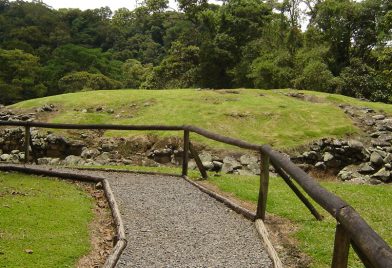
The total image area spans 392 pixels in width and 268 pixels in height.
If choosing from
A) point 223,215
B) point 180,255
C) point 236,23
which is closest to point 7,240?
point 180,255

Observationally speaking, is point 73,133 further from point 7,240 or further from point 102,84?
point 102,84

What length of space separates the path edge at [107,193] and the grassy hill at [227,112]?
379 inches

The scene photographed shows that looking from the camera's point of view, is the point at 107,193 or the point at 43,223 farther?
the point at 107,193

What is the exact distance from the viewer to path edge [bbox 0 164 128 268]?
18.6 ft

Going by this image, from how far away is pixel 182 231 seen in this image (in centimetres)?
712

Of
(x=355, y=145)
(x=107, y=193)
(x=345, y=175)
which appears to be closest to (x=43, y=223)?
(x=107, y=193)

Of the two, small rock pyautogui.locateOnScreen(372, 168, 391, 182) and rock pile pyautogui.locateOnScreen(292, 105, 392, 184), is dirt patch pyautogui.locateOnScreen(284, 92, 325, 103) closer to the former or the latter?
rock pile pyautogui.locateOnScreen(292, 105, 392, 184)

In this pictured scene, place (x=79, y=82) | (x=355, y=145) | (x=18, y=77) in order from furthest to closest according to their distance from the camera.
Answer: (x=79, y=82)
(x=18, y=77)
(x=355, y=145)

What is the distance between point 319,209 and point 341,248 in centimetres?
Result: 565

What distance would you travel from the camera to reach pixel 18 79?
52.8m

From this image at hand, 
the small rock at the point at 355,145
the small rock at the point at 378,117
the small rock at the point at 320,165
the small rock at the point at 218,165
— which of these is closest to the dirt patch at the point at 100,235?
the small rock at the point at 218,165

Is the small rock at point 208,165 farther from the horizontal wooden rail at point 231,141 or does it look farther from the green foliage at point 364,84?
the green foliage at point 364,84

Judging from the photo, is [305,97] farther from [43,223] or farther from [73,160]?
[43,223]

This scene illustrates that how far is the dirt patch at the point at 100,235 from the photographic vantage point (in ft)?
19.5
